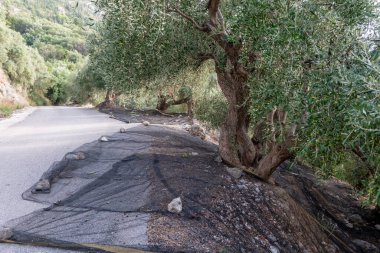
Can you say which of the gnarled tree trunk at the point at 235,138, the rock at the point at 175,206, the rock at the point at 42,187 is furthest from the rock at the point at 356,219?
the rock at the point at 42,187

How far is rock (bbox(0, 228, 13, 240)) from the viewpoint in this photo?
14.6ft

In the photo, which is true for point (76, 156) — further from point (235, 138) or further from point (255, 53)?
point (255, 53)

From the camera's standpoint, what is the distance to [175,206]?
215 inches

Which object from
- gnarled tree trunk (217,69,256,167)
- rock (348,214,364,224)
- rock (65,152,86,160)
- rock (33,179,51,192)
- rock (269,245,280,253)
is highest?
gnarled tree trunk (217,69,256,167)

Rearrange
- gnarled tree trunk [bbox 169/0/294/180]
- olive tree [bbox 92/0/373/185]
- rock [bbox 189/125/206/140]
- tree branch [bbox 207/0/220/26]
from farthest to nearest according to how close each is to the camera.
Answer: rock [bbox 189/125/206/140]
gnarled tree trunk [bbox 169/0/294/180]
tree branch [bbox 207/0/220/26]
olive tree [bbox 92/0/373/185]

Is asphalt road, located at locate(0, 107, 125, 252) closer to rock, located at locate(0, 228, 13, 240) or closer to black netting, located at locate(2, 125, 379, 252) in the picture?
rock, located at locate(0, 228, 13, 240)

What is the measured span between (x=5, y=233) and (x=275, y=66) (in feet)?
13.7


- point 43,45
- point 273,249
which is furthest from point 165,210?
point 43,45

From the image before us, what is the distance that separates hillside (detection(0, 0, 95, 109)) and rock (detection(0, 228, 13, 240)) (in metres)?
3.27

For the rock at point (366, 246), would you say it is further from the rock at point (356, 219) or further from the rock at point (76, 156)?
the rock at point (76, 156)

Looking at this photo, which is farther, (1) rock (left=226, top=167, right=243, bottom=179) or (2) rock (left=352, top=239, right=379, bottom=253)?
(1) rock (left=226, top=167, right=243, bottom=179)

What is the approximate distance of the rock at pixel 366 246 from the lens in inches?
300

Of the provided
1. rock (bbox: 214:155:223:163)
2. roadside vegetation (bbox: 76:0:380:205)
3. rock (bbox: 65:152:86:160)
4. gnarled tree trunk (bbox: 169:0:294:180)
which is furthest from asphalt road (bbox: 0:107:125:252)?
gnarled tree trunk (bbox: 169:0:294:180)

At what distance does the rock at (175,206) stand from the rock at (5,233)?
2.20 m
